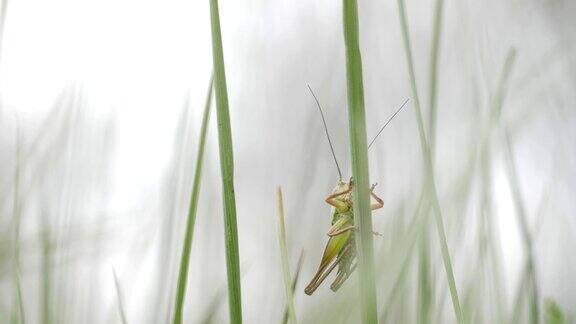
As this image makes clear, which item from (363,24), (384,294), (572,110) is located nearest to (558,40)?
(572,110)

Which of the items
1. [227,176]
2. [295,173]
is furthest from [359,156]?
[295,173]

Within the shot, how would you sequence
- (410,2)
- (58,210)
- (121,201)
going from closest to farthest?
(58,210), (121,201), (410,2)

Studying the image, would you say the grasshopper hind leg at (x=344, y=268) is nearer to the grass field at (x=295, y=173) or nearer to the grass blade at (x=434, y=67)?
the grass field at (x=295, y=173)

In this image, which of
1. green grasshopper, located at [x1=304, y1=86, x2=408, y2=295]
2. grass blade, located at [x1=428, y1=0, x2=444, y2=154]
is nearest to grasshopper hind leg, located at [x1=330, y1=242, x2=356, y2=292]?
green grasshopper, located at [x1=304, y1=86, x2=408, y2=295]

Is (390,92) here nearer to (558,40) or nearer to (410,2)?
(558,40)

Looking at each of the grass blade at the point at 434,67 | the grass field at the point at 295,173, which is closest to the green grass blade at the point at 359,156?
the grass field at the point at 295,173

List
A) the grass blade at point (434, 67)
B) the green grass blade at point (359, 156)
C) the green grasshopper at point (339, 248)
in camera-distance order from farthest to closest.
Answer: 1. the green grasshopper at point (339, 248)
2. the grass blade at point (434, 67)
3. the green grass blade at point (359, 156)

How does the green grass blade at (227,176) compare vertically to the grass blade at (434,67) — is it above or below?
below
